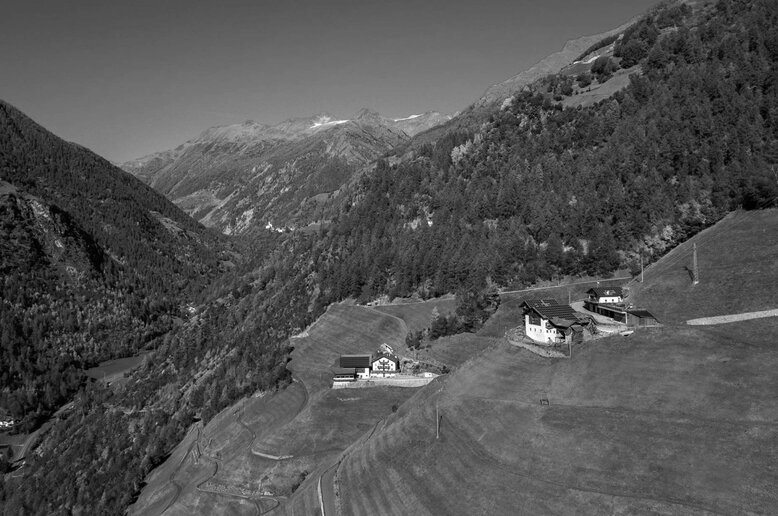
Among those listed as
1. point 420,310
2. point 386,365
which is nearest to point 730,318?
point 386,365

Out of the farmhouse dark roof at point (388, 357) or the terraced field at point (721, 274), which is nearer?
the terraced field at point (721, 274)

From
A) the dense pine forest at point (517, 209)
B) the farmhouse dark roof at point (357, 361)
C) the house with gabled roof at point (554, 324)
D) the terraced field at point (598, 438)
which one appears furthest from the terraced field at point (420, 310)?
the terraced field at point (598, 438)

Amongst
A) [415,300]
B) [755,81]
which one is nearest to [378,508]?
[415,300]

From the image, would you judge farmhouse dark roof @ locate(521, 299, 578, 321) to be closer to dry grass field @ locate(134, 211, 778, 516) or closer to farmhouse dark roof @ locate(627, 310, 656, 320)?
dry grass field @ locate(134, 211, 778, 516)

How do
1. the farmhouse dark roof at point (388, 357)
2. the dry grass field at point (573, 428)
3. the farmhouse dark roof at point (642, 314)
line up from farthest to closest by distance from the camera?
the farmhouse dark roof at point (388, 357) < the farmhouse dark roof at point (642, 314) < the dry grass field at point (573, 428)

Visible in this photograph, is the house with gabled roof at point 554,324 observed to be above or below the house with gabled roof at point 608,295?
below

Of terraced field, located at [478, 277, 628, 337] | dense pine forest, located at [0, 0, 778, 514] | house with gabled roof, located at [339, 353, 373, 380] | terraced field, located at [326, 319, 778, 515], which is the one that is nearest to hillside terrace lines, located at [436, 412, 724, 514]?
terraced field, located at [326, 319, 778, 515]

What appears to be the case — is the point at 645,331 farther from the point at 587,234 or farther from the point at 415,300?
the point at 415,300

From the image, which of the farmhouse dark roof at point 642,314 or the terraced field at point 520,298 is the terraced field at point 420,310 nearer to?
the terraced field at point 520,298
